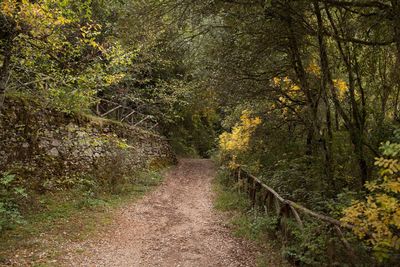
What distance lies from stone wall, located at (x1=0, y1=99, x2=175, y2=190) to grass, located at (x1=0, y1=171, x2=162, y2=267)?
762 millimetres

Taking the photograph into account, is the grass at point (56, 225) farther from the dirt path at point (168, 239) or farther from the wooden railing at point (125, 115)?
the wooden railing at point (125, 115)

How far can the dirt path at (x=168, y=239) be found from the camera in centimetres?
582

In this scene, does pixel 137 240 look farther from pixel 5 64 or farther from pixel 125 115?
pixel 125 115

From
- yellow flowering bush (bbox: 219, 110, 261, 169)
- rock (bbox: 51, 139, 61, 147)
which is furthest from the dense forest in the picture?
rock (bbox: 51, 139, 61, 147)

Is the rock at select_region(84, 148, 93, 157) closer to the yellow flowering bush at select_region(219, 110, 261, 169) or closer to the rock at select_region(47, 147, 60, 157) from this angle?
the rock at select_region(47, 147, 60, 157)

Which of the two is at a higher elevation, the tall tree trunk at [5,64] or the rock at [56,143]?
the tall tree trunk at [5,64]

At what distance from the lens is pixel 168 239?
275 inches

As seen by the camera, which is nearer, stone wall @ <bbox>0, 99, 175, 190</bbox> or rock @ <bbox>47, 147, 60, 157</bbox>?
stone wall @ <bbox>0, 99, 175, 190</bbox>

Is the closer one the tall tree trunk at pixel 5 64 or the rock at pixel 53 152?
the tall tree trunk at pixel 5 64

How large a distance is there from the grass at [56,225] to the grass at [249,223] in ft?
9.46

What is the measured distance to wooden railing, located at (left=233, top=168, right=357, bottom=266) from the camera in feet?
12.5

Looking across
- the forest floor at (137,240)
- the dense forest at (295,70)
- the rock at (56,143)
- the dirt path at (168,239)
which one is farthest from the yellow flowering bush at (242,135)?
the rock at (56,143)

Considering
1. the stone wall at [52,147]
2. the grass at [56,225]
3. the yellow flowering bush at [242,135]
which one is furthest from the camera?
A: the yellow flowering bush at [242,135]

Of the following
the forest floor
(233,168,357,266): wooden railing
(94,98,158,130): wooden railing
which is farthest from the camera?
(94,98,158,130): wooden railing
